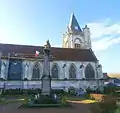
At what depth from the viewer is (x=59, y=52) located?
4491cm

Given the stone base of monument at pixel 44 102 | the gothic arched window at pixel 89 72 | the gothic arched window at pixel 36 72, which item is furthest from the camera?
the gothic arched window at pixel 89 72

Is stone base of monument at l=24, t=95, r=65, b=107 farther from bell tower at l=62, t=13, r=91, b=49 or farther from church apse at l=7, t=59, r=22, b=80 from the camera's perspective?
bell tower at l=62, t=13, r=91, b=49

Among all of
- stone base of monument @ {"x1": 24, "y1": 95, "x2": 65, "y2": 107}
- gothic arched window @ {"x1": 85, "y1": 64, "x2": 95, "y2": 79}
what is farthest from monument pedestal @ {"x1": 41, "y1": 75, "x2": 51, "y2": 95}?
gothic arched window @ {"x1": 85, "y1": 64, "x2": 95, "y2": 79}

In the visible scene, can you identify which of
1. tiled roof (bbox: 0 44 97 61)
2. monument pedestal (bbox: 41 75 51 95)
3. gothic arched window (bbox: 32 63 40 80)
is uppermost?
tiled roof (bbox: 0 44 97 61)

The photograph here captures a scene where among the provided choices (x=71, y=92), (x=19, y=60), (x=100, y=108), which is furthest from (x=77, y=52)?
(x=100, y=108)

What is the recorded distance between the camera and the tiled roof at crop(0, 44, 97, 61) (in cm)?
4128

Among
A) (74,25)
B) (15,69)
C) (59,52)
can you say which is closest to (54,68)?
(59,52)

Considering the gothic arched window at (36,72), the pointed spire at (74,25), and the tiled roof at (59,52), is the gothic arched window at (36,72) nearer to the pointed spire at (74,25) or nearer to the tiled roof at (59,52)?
the tiled roof at (59,52)

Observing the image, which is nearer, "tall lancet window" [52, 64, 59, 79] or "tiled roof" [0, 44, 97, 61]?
"tall lancet window" [52, 64, 59, 79]

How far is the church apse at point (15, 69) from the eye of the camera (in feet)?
125

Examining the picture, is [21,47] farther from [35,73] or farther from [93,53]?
[93,53]

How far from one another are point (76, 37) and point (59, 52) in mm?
9064

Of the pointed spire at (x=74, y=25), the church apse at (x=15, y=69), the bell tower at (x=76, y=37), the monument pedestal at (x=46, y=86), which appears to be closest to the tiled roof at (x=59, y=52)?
the church apse at (x=15, y=69)

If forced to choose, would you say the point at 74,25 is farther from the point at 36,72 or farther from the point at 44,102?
the point at 44,102
